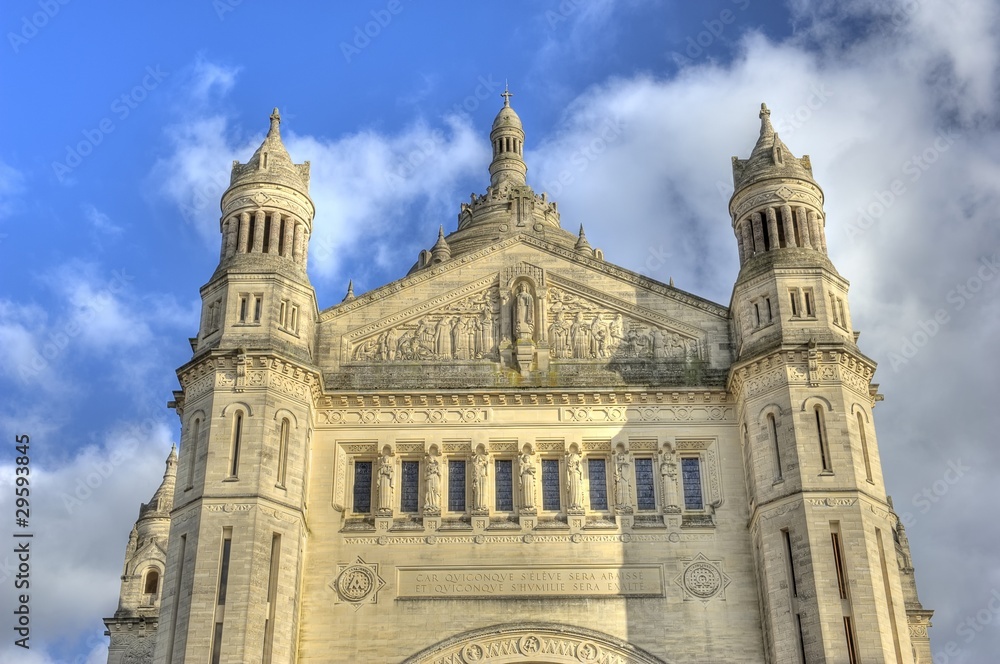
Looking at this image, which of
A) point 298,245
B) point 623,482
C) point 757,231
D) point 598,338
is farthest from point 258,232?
point 757,231

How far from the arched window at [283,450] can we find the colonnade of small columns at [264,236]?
5.33m

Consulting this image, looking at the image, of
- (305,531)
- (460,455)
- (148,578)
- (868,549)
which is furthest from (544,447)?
(148,578)

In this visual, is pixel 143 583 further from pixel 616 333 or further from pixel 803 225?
pixel 803 225

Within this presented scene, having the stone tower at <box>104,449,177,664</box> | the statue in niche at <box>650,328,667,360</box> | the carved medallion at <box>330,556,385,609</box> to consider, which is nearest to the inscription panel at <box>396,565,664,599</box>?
the carved medallion at <box>330,556,385,609</box>

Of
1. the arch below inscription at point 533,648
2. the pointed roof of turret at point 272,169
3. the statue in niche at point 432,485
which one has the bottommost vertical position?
the arch below inscription at point 533,648

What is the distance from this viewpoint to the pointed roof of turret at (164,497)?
49500mm

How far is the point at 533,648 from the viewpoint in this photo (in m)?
30.6

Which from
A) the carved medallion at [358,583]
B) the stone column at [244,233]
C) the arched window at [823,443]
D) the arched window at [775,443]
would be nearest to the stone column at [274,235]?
the stone column at [244,233]

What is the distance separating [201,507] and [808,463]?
1484 centimetres

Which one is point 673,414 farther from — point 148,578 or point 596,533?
point 148,578

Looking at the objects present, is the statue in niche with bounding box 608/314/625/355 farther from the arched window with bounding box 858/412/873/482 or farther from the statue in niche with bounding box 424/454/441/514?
the arched window with bounding box 858/412/873/482

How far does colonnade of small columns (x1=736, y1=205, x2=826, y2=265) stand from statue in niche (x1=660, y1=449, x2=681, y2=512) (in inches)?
249

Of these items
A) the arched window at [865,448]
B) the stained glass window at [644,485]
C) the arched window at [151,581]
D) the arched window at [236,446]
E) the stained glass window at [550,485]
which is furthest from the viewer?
the arched window at [151,581]

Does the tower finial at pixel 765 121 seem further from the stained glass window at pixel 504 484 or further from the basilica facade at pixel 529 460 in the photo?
the stained glass window at pixel 504 484
